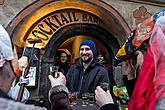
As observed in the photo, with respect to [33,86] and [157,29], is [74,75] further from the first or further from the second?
[33,86]

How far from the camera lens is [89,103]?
7.93 ft

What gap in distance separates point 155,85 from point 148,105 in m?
0.10

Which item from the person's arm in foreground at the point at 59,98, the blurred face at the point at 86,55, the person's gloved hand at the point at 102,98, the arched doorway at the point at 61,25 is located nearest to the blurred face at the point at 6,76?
the person's arm in foreground at the point at 59,98

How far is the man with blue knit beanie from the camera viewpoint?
3230mm

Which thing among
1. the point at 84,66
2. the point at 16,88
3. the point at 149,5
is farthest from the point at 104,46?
the point at 16,88

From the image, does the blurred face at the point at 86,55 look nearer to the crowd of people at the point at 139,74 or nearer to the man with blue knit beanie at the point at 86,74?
the man with blue knit beanie at the point at 86,74

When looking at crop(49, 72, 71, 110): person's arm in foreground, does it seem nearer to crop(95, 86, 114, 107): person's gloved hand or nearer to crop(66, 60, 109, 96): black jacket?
crop(95, 86, 114, 107): person's gloved hand

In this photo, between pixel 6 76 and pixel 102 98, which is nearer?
pixel 6 76

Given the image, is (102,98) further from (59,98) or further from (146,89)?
(146,89)

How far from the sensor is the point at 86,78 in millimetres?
3334

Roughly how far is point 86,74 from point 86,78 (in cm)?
7

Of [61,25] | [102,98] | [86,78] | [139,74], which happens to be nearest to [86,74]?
[86,78]

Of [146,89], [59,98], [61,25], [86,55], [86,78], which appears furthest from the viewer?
[61,25]

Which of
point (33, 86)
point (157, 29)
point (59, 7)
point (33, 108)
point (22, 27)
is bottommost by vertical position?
point (33, 86)
